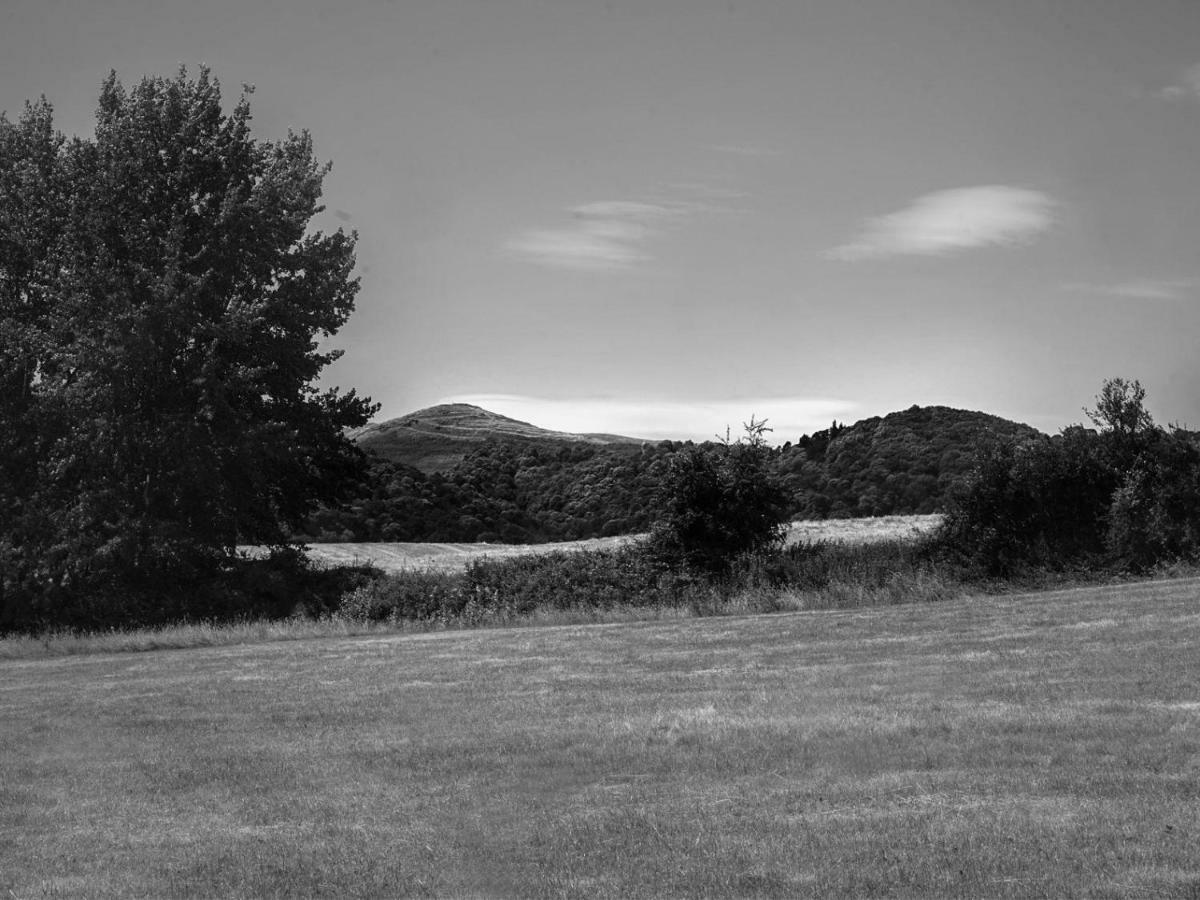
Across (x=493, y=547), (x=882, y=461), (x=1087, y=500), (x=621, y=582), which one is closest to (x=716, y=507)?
(x=621, y=582)

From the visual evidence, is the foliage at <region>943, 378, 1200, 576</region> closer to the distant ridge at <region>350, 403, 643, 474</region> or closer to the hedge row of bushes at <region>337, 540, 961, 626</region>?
the hedge row of bushes at <region>337, 540, 961, 626</region>

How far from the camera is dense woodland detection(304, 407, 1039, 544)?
52.4m

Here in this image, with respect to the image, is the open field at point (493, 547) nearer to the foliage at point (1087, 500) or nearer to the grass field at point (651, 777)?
the foliage at point (1087, 500)

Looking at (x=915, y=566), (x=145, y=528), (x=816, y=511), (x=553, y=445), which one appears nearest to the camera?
(x=915, y=566)

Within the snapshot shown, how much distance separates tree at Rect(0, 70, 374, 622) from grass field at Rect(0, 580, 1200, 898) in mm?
20457

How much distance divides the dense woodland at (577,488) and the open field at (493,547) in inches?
144

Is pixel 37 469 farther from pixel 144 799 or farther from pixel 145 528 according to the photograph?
pixel 144 799

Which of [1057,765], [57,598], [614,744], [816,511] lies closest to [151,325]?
[57,598]

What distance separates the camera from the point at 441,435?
7112cm

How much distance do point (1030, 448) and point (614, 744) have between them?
24.3 metres

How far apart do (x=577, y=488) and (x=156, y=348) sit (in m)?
19.3

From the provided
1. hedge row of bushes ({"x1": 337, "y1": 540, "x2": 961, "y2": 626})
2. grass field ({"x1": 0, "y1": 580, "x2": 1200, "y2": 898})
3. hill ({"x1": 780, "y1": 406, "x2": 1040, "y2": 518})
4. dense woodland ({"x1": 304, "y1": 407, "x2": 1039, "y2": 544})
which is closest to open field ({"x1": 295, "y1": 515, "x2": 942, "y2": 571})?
hedge row of bushes ({"x1": 337, "y1": 540, "x2": 961, "y2": 626})

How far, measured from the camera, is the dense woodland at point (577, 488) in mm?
52375

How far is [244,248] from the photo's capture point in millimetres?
41625
